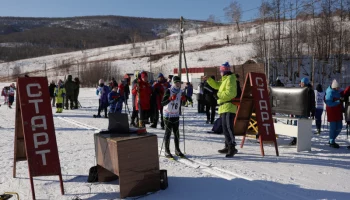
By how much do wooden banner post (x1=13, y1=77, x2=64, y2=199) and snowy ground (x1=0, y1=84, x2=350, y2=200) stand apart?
43cm

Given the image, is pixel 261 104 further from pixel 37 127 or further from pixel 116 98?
pixel 116 98

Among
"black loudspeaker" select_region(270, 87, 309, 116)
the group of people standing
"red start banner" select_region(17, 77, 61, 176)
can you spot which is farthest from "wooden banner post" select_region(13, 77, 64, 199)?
the group of people standing

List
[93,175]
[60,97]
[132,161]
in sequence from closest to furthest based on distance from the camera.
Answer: [132,161]
[93,175]
[60,97]

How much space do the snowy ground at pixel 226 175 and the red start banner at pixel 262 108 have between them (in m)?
0.50

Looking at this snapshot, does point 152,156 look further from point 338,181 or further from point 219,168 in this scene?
point 338,181

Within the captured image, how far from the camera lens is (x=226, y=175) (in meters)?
5.67

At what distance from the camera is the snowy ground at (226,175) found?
4848mm

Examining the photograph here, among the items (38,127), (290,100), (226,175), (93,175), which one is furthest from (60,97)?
(226,175)

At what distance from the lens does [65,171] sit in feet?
19.6

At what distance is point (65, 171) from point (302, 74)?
133ft

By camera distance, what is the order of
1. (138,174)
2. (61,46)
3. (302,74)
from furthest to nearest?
(61,46) → (302,74) → (138,174)

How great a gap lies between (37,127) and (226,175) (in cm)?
315

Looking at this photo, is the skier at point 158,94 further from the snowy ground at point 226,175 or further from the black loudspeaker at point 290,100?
the black loudspeaker at point 290,100

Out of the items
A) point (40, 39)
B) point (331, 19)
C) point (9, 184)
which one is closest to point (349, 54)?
point (331, 19)
